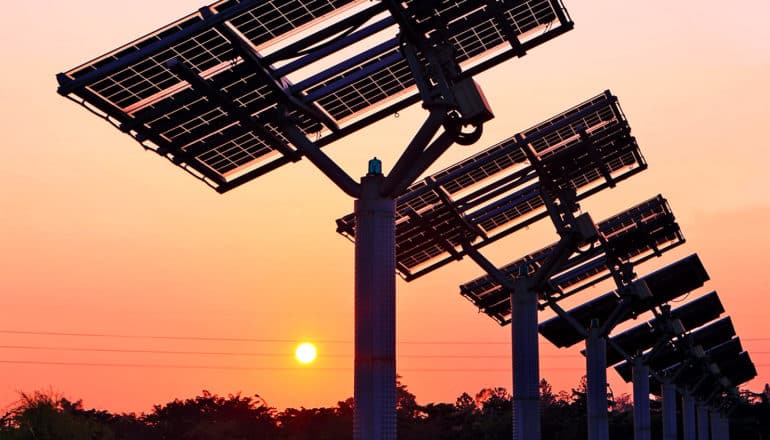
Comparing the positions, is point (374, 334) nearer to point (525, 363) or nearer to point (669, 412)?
point (525, 363)

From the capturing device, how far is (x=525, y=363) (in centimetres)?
4275

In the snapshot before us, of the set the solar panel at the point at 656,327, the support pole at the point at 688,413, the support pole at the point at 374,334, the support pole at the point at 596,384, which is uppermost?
the solar panel at the point at 656,327

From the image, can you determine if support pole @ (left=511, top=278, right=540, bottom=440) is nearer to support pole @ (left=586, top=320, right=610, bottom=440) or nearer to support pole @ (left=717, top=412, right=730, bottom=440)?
support pole @ (left=586, top=320, right=610, bottom=440)

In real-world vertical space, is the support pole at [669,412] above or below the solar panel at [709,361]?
below

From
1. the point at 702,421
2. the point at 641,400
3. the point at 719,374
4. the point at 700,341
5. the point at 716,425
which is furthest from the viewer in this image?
the point at 716,425

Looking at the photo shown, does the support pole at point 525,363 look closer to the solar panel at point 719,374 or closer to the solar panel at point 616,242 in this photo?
the solar panel at point 616,242

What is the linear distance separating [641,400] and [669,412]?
12.2 metres

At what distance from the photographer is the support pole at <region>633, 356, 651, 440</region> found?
69.2 m

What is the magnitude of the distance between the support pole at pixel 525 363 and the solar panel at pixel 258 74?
51.3ft

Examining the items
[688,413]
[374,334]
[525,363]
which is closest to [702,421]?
[688,413]

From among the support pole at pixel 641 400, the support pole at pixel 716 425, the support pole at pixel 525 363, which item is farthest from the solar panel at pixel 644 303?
the support pole at pixel 716 425

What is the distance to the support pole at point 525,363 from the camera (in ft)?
140

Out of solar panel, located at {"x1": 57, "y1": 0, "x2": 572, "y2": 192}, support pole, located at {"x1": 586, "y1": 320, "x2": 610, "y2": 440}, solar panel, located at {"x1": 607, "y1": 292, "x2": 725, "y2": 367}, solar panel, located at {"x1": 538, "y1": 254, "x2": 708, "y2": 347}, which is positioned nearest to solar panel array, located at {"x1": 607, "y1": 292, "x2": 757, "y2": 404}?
solar panel, located at {"x1": 607, "y1": 292, "x2": 725, "y2": 367}

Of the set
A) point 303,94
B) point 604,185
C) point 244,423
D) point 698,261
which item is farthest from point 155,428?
point 303,94
